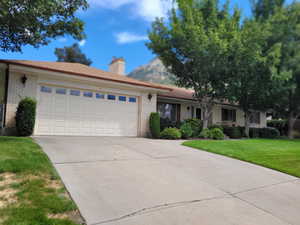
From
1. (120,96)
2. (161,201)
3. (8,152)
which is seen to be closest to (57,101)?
(120,96)

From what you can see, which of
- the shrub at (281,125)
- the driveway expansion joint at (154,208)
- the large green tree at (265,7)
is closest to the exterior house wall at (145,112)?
the driveway expansion joint at (154,208)

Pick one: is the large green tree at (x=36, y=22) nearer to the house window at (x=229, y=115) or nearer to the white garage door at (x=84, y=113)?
the white garage door at (x=84, y=113)

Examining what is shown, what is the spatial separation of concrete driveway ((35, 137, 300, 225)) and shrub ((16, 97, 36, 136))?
9.72 feet

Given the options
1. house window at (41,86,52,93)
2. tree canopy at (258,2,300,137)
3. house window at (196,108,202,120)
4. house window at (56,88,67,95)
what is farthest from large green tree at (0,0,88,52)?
tree canopy at (258,2,300,137)

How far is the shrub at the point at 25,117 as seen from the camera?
26.2 ft

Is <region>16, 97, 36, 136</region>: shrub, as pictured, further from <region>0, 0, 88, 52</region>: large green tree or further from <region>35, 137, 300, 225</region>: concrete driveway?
<region>35, 137, 300, 225</region>: concrete driveway

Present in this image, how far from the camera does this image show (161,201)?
3.24 meters

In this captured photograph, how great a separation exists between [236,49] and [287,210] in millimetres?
9907

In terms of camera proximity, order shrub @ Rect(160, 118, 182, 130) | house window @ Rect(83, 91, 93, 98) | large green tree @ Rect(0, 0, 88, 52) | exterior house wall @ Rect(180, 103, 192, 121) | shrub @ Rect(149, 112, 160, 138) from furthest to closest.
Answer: exterior house wall @ Rect(180, 103, 192, 121)
shrub @ Rect(160, 118, 182, 130)
shrub @ Rect(149, 112, 160, 138)
house window @ Rect(83, 91, 93, 98)
large green tree @ Rect(0, 0, 88, 52)

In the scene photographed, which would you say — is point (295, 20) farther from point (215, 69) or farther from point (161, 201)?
point (161, 201)

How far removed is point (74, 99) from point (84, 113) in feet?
2.70

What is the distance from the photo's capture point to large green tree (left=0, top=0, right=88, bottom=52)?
6.19 meters

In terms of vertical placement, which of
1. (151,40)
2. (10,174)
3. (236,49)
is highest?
(151,40)

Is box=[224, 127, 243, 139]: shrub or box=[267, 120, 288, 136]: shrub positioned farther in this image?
box=[267, 120, 288, 136]: shrub
